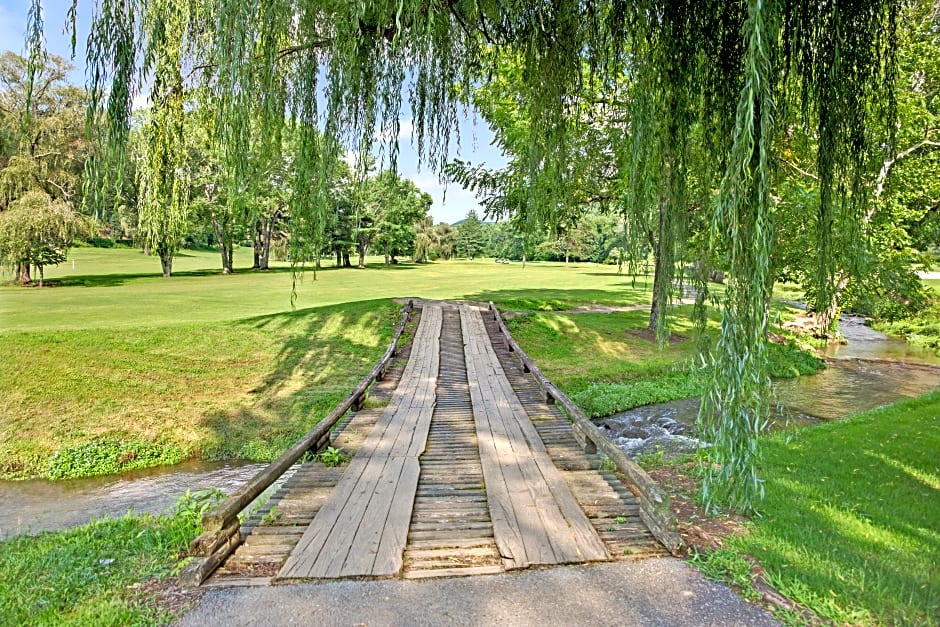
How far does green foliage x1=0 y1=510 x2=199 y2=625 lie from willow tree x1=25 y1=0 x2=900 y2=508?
2.32 m

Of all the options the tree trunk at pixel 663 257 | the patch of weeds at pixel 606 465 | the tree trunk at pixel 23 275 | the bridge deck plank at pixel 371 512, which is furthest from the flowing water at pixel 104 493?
the tree trunk at pixel 23 275

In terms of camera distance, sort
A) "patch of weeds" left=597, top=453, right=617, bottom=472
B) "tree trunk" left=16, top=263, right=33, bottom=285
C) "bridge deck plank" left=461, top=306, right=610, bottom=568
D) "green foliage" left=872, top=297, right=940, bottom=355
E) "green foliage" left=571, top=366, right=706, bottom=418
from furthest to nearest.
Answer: "tree trunk" left=16, top=263, right=33, bottom=285 → "green foliage" left=872, top=297, right=940, bottom=355 → "green foliage" left=571, top=366, right=706, bottom=418 → "patch of weeds" left=597, top=453, right=617, bottom=472 → "bridge deck plank" left=461, top=306, right=610, bottom=568

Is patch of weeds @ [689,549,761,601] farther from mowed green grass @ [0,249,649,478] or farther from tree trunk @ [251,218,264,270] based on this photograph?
mowed green grass @ [0,249,649,478]

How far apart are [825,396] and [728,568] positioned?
10.4 m

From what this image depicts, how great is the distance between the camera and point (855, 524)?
12.7 feet

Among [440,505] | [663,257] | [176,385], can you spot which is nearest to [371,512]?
[440,505]

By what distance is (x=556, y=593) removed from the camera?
2.72 meters

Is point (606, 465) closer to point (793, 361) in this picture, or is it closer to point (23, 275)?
point (793, 361)

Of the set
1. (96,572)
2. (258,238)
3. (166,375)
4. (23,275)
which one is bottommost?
(166,375)

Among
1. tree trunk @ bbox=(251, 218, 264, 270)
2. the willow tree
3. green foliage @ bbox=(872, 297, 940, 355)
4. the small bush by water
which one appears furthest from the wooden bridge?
green foliage @ bbox=(872, 297, 940, 355)

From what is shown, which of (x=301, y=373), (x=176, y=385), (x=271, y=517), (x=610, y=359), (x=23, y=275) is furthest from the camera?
(x=23, y=275)

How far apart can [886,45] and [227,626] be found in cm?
475

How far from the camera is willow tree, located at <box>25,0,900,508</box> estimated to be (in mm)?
2031

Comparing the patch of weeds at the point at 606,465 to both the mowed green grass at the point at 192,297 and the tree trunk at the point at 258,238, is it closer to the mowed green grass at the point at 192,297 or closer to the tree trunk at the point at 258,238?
the tree trunk at the point at 258,238
